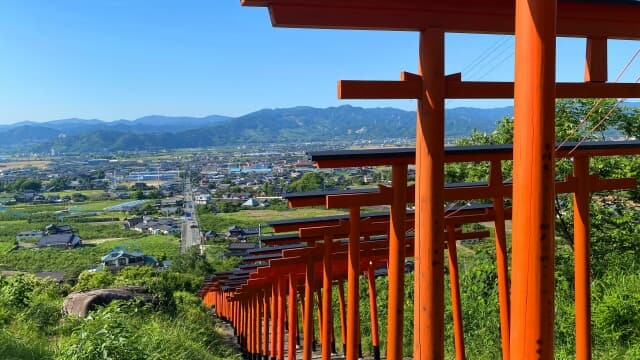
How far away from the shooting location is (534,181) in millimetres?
2121

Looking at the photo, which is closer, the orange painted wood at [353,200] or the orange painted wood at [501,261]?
the orange painted wood at [353,200]

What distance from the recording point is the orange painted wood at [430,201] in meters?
2.57

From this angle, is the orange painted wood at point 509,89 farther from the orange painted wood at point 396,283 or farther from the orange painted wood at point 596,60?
the orange painted wood at point 396,283

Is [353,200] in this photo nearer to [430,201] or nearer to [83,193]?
[430,201]

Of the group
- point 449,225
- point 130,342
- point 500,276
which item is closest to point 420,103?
point 500,276

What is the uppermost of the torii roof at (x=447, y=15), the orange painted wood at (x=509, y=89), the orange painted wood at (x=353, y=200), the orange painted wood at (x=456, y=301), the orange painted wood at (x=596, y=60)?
the torii roof at (x=447, y=15)

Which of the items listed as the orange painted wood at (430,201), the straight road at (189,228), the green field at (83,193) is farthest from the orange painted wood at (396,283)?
the green field at (83,193)

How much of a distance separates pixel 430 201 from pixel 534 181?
2.01 ft

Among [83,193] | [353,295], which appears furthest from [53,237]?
[353,295]

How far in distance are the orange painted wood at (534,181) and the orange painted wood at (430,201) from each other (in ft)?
1.58

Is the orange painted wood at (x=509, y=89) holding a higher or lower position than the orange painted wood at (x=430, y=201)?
higher

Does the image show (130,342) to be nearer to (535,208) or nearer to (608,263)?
(535,208)

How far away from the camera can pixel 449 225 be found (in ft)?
22.0

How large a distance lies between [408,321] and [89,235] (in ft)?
191
